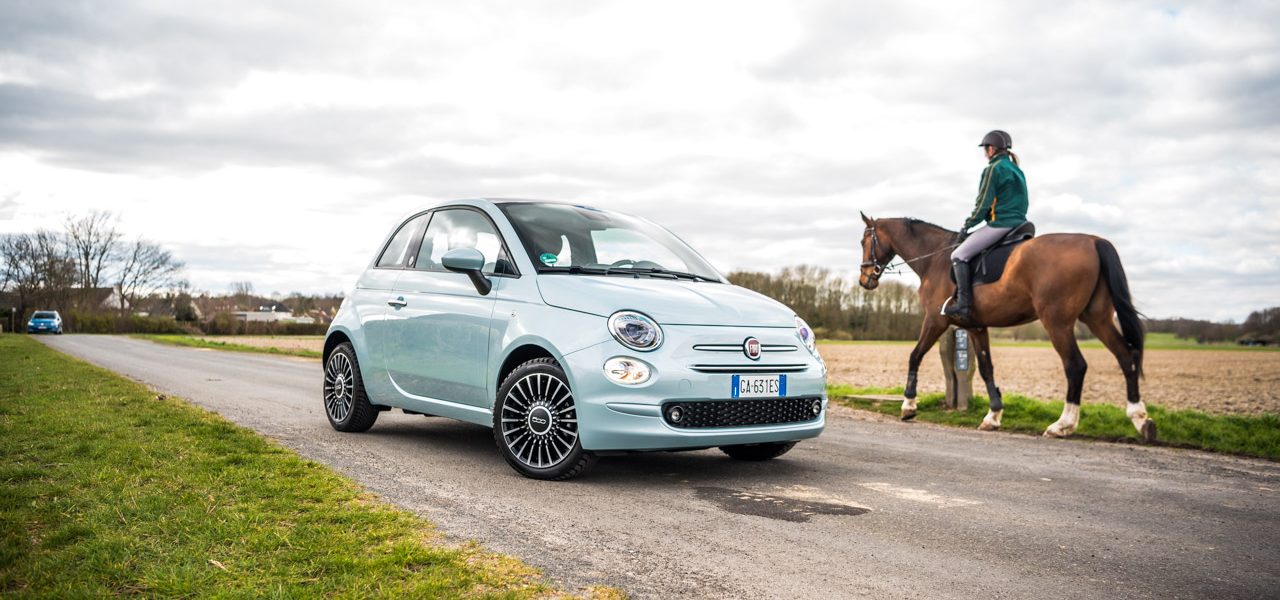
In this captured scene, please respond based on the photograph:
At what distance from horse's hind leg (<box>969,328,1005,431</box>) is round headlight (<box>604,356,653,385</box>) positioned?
550 cm

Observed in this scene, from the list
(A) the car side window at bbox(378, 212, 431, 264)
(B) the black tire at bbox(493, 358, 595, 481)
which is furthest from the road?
(A) the car side window at bbox(378, 212, 431, 264)

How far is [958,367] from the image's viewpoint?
11.1m

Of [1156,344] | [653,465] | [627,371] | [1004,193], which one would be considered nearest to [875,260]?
[1004,193]

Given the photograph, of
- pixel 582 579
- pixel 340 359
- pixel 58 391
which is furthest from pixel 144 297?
pixel 582 579

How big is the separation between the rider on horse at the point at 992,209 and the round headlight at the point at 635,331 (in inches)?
230

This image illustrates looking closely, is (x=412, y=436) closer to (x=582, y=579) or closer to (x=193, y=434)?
(x=193, y=434)

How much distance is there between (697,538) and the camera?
4.23m

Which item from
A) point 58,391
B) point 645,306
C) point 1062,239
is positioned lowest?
point 58,391

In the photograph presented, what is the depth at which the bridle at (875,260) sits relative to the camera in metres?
12.2

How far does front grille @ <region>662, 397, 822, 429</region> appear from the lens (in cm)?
528

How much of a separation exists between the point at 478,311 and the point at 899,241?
7237 mm

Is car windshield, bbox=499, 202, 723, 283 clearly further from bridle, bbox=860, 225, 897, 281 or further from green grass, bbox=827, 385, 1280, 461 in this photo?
bridle, bbox=860, 225, 897, 281

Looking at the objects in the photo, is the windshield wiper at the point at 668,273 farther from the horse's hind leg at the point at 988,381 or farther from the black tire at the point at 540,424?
the horse's hind leg at the point at 988,381

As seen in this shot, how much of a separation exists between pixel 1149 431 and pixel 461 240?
669 centimetres
